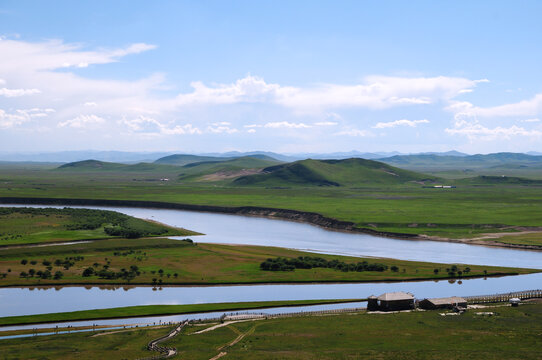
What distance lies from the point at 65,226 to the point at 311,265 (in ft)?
235

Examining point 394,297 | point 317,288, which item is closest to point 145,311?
point 317,288

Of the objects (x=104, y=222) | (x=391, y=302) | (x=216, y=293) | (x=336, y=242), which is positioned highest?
(x=104, y=222)

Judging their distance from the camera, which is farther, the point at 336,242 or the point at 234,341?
the point at 336,242

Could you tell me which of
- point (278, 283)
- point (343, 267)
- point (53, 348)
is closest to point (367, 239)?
point (343, 267)

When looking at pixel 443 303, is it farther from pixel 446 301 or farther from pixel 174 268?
pixel 174 268

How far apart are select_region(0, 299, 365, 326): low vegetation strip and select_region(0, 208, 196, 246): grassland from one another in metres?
52.7

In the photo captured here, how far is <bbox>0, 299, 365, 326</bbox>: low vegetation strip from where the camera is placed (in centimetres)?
6731

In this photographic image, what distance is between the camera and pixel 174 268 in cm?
9650

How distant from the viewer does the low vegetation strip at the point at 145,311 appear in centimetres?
6731

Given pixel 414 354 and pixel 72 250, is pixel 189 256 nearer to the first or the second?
pixel 72 250

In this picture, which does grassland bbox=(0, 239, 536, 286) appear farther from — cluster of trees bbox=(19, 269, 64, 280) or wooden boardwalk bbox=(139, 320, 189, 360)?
wooden boardwalk bbox=(139, 320, 189, 360)

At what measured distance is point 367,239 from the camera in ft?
454

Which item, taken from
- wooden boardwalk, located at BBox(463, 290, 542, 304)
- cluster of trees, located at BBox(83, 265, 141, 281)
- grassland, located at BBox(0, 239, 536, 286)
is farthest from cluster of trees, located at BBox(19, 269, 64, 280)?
wooden boardwalk, located at BBox(463, 290, 542, 304)

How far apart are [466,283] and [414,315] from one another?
2453 cm
